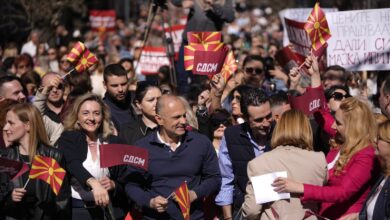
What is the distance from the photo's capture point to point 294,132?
714cm

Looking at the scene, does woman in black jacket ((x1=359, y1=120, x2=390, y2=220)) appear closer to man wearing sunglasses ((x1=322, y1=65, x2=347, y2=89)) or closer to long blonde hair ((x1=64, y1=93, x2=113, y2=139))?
long blonde hair ((x1=64, y1=93, x2=113, y2=139))

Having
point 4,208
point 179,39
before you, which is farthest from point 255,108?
point 179,39

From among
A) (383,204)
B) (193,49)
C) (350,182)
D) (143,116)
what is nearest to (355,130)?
(350,182)

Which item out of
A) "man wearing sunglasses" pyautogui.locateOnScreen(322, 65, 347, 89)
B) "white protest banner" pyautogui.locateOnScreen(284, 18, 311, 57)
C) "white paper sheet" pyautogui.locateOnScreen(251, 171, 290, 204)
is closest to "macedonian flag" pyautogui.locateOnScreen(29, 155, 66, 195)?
"white paper sheet" pyautogui.locateOnScreen(251, 171, 290, 204)

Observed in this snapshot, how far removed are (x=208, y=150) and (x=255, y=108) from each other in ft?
1.72

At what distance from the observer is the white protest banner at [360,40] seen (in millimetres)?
10688

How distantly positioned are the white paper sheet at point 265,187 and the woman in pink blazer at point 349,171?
0.04 metres

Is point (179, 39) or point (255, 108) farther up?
point (255, 108)

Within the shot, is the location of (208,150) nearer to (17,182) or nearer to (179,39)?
(17,182)

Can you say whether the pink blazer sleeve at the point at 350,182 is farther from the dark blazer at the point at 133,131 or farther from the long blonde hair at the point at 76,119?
the dark blazer at the point at 133,131

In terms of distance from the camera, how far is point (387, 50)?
1064cm

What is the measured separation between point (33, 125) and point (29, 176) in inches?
19.0

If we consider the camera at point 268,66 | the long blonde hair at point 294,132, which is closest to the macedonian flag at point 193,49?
the camera at point 268,66

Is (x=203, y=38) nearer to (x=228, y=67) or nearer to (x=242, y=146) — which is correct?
(x=228, y=67)
